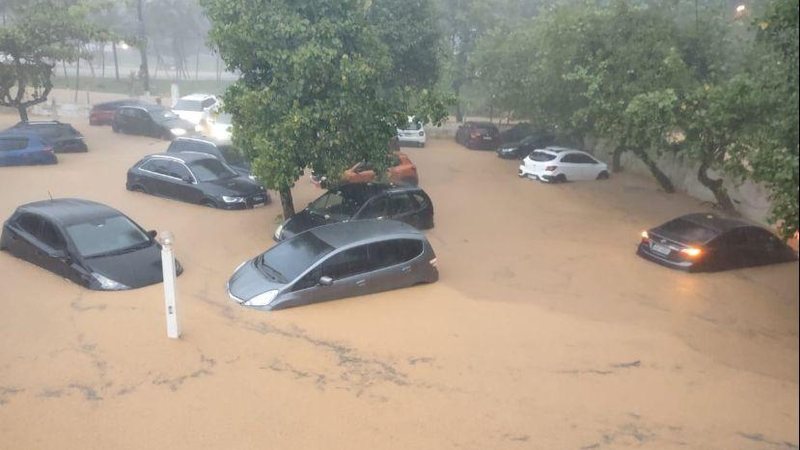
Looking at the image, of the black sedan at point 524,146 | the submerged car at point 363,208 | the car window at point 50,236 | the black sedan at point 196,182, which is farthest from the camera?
the black sedan at point 524,146

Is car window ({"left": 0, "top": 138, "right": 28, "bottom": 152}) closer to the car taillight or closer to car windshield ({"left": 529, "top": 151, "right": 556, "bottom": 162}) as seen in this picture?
car windshield ({"left": 529, "top": 151, "right": 556, "bottom": 162})

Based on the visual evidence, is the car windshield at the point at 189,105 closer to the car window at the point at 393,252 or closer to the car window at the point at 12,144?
the car window at the point at 12,144

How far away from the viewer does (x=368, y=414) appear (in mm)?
7598

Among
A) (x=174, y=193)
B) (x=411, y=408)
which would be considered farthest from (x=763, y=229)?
(x=174, y=193)

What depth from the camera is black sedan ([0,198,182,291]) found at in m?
11.1

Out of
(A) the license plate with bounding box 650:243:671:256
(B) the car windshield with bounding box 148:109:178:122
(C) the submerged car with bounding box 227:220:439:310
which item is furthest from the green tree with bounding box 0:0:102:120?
(A) the license plate with bounding box 650:243:671:256

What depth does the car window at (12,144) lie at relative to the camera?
71.6 ft

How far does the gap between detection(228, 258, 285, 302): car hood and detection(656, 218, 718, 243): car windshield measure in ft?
26.6

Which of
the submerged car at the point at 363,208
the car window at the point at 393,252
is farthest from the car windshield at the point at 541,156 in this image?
the car window at the point at 393,252

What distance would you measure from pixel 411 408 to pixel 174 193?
12565 mm

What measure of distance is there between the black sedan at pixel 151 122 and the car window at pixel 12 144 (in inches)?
270

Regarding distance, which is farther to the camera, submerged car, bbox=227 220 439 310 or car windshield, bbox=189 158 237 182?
car windshield, bbox=189 158 237 182

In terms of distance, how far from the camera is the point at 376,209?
588 inches

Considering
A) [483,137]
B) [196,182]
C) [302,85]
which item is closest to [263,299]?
[302,85]
